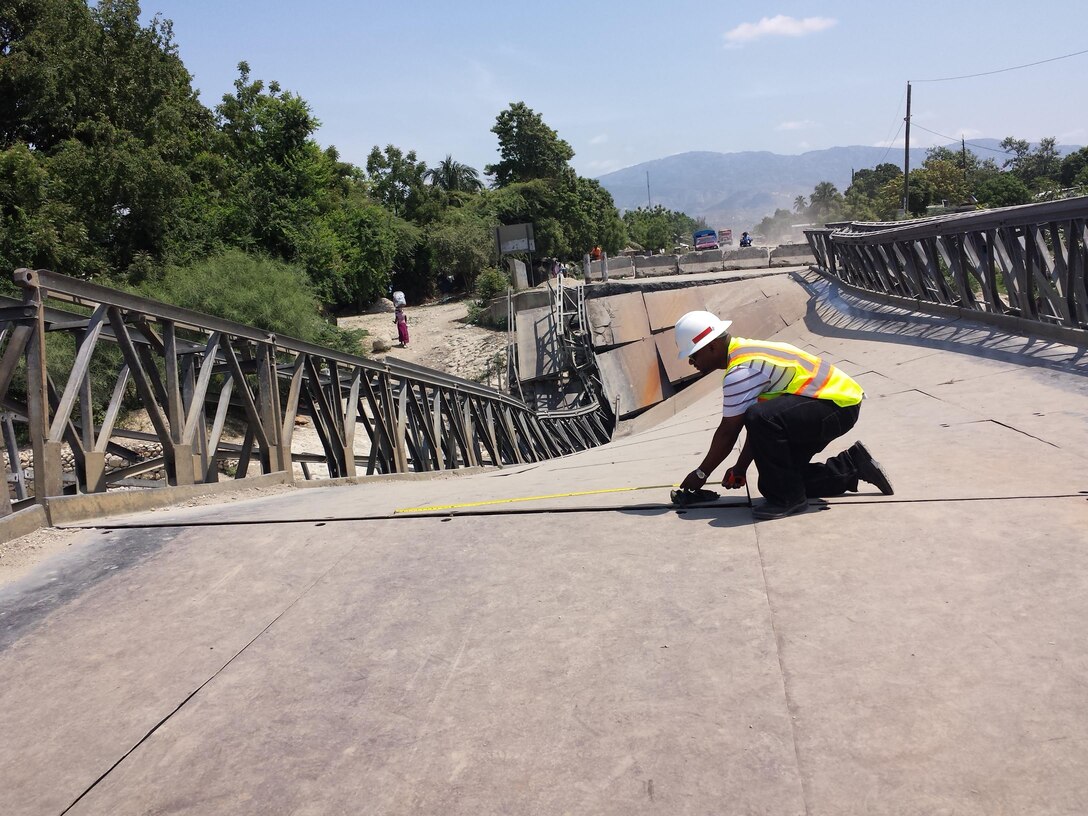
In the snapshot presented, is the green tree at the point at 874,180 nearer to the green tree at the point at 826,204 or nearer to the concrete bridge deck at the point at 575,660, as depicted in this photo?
the green tree at the point at 826,204

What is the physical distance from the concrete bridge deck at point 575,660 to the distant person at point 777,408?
192 mm

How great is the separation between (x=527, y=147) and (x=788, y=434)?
64674 millimetres

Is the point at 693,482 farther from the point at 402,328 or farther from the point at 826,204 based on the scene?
the point at 826,204

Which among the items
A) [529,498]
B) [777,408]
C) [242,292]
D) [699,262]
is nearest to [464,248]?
[699,262]

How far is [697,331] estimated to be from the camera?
4629 mm

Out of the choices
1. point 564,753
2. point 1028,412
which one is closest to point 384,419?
point 1028,412

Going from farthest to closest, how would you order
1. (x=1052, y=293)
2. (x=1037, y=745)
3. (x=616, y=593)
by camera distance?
1. (x=1052, y=293)
2. (x=616, y=593)
3. (x=1037, y=745)

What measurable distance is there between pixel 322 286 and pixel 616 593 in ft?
108

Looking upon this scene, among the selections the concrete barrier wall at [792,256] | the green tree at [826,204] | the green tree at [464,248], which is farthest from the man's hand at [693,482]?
the green tree at [826,204]

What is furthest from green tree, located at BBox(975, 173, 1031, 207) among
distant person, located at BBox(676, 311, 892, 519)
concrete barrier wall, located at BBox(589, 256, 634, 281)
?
distant person, located at BBox(676, 311, 892, 519)

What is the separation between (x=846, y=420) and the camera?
4.58 meters

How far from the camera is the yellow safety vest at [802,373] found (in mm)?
4551

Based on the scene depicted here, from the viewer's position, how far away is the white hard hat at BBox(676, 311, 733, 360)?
462 centimetres

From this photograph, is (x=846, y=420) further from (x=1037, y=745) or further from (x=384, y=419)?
(x=384, y=419)
